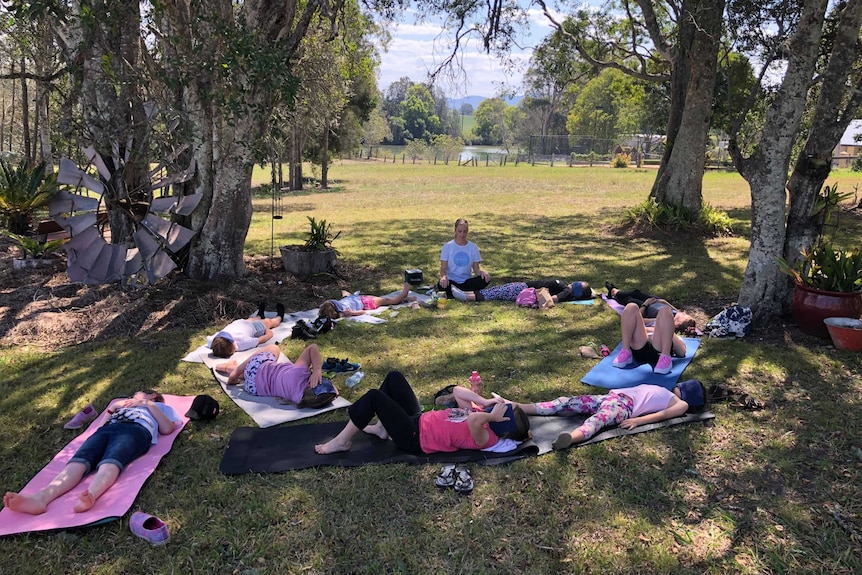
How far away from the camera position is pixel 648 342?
5.33 metres

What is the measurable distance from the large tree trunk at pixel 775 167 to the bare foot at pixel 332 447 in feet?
15.8

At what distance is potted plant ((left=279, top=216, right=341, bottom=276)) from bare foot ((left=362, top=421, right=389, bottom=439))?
4.73 metres

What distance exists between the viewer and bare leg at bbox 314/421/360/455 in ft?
12.9

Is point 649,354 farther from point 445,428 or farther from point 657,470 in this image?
point 445,428

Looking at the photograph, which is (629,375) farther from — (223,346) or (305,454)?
(223,346)

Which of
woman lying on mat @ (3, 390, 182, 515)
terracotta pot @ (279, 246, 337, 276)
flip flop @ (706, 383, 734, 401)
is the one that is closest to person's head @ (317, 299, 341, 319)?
terracotta pot @ (279, 246, 337, 276)

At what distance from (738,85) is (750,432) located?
12556 millimetres

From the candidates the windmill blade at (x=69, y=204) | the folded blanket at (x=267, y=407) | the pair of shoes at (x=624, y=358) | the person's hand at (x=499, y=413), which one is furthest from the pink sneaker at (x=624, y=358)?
the windmill blade at (x=69, y=204)

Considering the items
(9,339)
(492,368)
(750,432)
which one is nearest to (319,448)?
(492,368)

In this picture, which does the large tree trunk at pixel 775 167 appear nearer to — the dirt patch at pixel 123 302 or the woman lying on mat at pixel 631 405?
the woman lying on mat at pixel 631 405

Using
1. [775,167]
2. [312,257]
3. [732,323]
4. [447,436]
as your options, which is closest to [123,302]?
[312,257]

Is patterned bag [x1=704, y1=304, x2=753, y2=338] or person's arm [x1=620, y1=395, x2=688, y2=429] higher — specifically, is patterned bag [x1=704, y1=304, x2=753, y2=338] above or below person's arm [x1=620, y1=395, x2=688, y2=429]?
above

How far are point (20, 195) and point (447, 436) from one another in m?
9.49

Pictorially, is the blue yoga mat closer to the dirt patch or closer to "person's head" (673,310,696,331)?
"person's head" (673,310,696,331)
